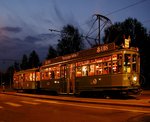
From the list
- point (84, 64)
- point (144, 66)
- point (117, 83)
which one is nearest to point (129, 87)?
point (117, 83)

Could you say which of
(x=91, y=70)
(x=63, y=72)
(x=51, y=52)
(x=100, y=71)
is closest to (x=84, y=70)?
(x=91, y=70)

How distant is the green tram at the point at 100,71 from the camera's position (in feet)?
74.8

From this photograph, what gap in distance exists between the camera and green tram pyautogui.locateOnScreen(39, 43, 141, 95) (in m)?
22.8

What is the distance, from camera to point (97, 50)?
25531 mm

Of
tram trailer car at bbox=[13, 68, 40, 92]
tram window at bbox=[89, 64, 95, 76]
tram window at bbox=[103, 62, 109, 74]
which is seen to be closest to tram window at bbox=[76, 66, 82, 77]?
tram window at bbox=[89, 64, 95, 76]

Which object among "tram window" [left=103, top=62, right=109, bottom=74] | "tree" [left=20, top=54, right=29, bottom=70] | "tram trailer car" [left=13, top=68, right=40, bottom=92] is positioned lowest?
"tram trailer car" [left=13, top=68, right=40, bottom=92]

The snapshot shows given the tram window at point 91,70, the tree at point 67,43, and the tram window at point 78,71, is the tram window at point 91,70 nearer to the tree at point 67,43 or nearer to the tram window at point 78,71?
the tram window at point 78,71

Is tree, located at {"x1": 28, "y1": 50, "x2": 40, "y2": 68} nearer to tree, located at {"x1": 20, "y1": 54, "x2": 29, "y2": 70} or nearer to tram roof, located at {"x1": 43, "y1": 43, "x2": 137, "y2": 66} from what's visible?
tree, located at {"x1": 20, "y1": 54, "x2": 29, "y2": 70}

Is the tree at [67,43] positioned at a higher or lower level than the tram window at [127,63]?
higher

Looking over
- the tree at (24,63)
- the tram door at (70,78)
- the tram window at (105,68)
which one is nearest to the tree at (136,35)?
the tram door at (70,78)

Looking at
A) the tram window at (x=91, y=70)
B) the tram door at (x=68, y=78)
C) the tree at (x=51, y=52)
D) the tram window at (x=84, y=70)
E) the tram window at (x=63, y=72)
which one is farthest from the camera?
the tree at (x=51, y=52)

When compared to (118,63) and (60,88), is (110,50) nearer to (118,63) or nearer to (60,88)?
(118,63)

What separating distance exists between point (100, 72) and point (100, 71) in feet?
0.23

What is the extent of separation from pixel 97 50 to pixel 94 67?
1.27 meters
